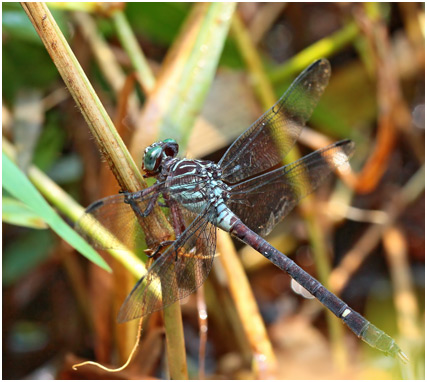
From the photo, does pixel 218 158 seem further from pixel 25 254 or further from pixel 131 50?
pixel 25 254

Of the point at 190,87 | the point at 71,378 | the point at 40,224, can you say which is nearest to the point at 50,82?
the point at 190,87

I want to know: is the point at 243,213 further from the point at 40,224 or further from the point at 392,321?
the point at 392,321

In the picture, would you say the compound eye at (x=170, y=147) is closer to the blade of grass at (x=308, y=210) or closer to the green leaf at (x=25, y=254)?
the blade of grass at (x=308, y=210)

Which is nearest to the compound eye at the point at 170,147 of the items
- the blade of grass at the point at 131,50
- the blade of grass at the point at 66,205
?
the blade of grass at the point at 66,205

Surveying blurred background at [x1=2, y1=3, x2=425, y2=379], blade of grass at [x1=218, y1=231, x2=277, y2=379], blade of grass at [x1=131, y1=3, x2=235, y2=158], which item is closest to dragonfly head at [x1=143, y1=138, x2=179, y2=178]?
blade of grass at [x1=131, y1=3, x2=235, y2=158]

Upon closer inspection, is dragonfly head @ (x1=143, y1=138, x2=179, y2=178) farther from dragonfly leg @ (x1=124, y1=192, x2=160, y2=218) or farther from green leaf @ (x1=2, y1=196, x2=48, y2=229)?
green leaf @ (x1=2, y1=196, x2=48, y2=229)
